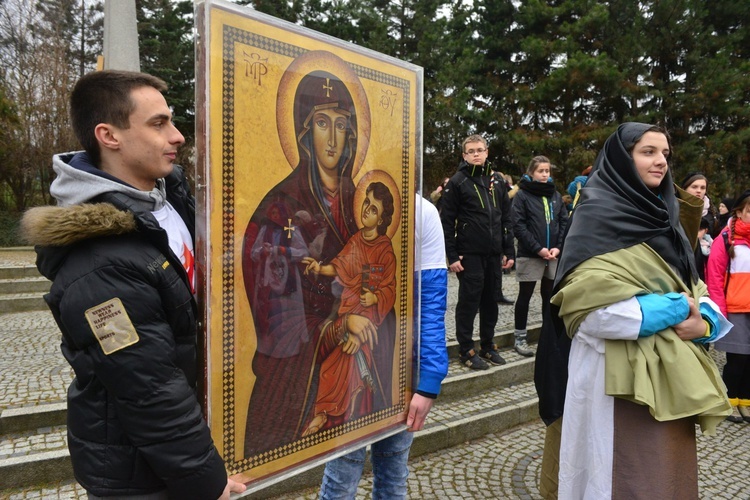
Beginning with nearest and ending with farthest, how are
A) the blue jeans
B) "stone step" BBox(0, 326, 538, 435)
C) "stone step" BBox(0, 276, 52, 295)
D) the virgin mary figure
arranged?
the virgin mary figure → the blue jeans → "stone step" BBox(0, 326, 538, 435) → "stone step" BBox(0, 276, 52, 295)

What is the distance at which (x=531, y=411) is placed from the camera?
4.66m

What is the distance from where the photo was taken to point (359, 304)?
6.02 feet

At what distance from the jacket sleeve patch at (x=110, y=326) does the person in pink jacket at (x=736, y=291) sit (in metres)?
4.99

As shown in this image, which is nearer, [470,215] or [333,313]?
[333,313]

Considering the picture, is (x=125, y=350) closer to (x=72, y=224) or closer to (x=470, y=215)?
(x=72, y=224)

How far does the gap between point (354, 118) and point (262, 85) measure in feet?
1.25

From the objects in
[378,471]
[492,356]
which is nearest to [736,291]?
[492,356]

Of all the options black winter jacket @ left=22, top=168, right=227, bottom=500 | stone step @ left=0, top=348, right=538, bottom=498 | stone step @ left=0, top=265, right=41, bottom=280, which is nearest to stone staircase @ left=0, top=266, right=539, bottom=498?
stone step @ left=0, top=348, right=538, bottom=498

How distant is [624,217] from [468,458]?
95.8 inches

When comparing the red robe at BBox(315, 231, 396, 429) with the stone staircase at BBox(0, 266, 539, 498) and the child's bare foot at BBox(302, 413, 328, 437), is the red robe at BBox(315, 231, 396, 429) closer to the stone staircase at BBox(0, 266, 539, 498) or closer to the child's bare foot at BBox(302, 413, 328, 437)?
the child's bare foot at BBox(302, 413, 328, 437)

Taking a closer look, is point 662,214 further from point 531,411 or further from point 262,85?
point 531,411

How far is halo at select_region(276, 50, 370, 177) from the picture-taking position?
1530 millimetres

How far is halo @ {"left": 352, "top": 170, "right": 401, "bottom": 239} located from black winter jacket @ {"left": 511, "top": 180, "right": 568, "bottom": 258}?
12.4 feet

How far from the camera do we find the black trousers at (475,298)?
4980 mm
